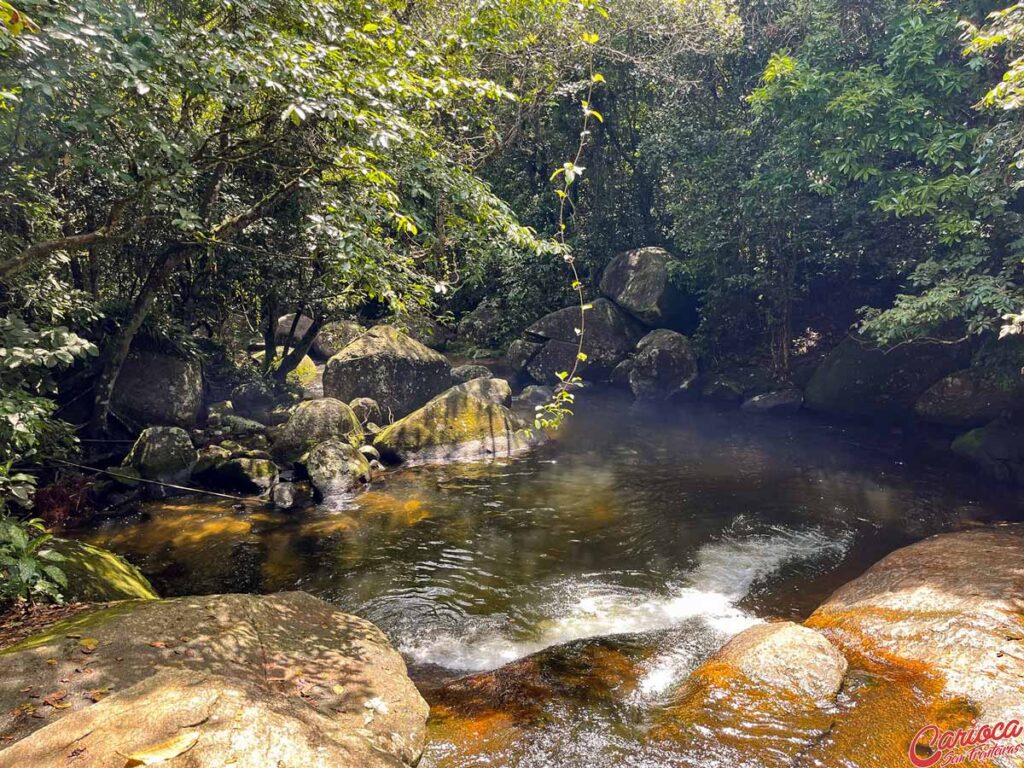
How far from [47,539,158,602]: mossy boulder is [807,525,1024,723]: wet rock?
7789 millimetres

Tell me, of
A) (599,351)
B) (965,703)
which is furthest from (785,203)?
(965,703)

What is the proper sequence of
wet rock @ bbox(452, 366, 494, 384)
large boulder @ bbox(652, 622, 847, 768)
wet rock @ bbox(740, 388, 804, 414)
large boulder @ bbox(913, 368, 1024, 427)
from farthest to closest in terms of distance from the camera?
wet rock @ bbox(452, 366, 494, 384)
wet rock @ bbox(740, 388, 804, 414)
large boulder @ bbox(913, 368, 1024, 427)
large boulder @ bbox(652, 622, 847, 768)

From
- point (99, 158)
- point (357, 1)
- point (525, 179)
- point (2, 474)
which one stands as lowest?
point (2, 474)

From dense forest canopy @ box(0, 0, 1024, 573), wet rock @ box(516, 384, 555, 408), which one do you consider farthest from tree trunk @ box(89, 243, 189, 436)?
wet rock @ box(516, 384, 555, 408)

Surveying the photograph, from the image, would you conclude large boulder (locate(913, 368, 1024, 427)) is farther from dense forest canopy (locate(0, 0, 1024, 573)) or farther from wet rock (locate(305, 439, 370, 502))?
wet rock (locate(305, 439, 370, 502))

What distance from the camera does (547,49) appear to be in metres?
18.1

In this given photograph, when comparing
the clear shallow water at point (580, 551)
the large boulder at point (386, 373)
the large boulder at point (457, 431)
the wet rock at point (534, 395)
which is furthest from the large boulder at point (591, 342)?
the clear shallow water at point (580, 551)

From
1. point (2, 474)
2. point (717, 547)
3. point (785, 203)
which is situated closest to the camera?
point (2, 474)

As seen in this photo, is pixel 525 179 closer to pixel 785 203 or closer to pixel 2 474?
pixel 785 203

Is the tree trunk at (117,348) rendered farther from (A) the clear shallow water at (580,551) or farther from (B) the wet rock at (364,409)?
(B) the wet rock at (364,409)

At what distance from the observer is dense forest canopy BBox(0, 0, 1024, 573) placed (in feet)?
21.4

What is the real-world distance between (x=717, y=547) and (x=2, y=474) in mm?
9608

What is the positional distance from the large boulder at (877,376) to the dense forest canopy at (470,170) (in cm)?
134

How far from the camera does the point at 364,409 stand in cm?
1644
